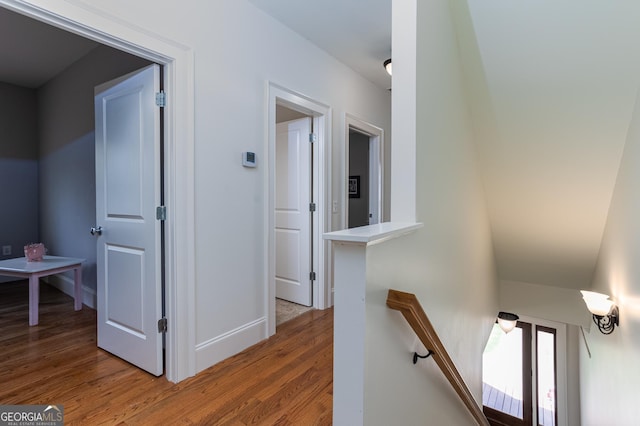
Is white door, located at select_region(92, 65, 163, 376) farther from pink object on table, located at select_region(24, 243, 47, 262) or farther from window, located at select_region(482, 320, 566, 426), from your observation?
window, located at select_region(482, 320, 566, 426)

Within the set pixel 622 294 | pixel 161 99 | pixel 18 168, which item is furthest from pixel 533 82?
pixel 18 168

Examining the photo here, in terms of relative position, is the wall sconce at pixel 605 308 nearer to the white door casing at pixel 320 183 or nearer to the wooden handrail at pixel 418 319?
the wooden handrail at pixel 418 319

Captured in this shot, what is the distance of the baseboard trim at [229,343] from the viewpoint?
83.1 inches

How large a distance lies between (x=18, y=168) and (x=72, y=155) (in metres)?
1.45

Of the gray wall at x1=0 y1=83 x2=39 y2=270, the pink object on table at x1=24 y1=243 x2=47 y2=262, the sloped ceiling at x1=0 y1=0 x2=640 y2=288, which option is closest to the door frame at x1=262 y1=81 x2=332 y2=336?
the sloped ceiling at x1=0 y1=0 x2=640 y2=288

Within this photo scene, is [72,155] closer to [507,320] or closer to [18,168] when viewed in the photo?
[18,168]

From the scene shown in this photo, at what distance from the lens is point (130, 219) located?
2164mm

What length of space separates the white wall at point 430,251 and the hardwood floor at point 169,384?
0.62 metres

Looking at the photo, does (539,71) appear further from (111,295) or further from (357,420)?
(111,295)

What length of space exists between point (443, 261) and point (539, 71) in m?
1.49

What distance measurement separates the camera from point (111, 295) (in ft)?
7.63

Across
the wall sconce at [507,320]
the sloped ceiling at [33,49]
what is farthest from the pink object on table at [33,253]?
the wall sconce at [507,320]

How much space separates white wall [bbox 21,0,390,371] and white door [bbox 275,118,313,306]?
0.67 m

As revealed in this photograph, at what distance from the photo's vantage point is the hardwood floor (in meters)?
1.69
